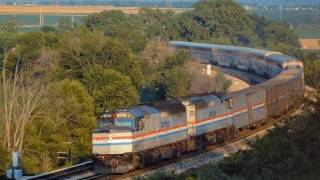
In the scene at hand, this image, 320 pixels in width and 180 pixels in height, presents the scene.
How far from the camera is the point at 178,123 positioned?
2634 cm

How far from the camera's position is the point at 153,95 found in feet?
188

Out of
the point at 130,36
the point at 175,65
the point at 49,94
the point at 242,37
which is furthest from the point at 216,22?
the point at 49,94

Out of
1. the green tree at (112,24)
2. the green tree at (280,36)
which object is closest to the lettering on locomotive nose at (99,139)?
the green tree at (112,24)

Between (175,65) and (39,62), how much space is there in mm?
11405

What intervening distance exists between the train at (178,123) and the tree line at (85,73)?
227 inches

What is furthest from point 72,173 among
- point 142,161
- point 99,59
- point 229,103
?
point 99,59

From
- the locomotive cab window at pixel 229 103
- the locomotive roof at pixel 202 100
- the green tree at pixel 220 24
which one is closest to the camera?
the locomotive roof at pixel 202 100

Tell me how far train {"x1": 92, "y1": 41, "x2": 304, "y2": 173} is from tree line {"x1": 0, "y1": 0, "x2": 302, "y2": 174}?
5.78m

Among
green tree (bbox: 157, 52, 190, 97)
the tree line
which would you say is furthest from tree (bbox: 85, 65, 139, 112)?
green tree (bbox: 157, 52, 190, 97)

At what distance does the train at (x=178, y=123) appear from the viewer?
75.9ft

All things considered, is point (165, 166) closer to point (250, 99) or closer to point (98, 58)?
point (250, 99)

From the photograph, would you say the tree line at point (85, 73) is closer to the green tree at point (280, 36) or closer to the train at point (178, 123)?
the green tree at point (280, 36)

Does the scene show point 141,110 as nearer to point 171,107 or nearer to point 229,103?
point 171,107

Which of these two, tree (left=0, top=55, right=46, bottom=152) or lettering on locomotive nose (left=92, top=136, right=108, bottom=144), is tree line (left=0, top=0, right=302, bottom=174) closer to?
tree (left=0, top=55, right=46, bottom=152)
